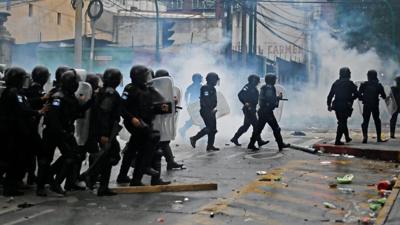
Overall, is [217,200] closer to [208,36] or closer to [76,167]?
[76,167]

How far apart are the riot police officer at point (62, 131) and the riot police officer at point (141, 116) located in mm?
616

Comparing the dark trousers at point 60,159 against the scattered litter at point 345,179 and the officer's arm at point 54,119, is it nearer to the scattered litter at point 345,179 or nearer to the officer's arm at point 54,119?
the officer's arm at point 54,119

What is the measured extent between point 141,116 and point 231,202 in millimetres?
1661

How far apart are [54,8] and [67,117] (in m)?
30.6

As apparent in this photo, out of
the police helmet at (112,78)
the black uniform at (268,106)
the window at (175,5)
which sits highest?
the window at (175,5)

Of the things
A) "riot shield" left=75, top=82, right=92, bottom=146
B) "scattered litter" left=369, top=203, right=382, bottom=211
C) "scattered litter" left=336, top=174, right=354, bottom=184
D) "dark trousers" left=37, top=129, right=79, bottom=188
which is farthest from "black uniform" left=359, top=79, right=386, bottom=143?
"dark trousers" left=37, top=129, right=79, bottom=188

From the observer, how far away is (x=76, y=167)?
26.6 ft

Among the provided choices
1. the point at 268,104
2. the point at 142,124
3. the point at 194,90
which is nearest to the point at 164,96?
the point at 142,124

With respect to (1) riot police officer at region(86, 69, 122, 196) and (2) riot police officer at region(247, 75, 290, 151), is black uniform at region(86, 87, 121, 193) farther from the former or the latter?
(2) riot police officer at region(247, 75, 290, 151)

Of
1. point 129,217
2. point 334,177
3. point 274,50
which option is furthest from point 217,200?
point 274,50

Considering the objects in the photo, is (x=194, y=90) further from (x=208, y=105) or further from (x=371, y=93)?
(x=371, y=93)

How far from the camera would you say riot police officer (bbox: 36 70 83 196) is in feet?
24.3

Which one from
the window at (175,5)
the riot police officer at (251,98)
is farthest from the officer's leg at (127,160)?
the window at (175,5)

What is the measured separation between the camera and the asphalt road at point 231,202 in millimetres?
6465
